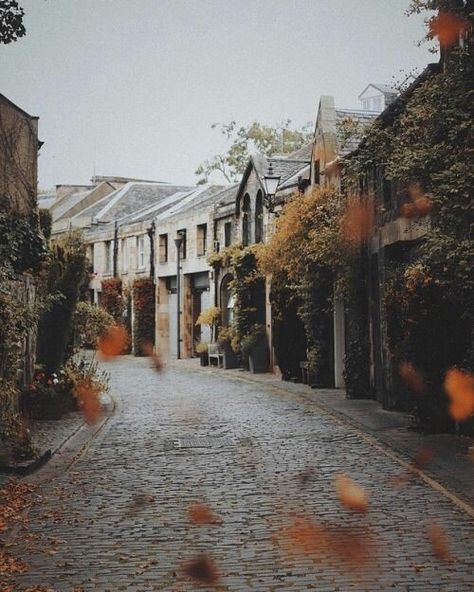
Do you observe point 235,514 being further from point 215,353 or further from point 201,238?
point 201,238

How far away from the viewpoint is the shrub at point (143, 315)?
4419 centimetres

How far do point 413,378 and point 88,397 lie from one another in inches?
313

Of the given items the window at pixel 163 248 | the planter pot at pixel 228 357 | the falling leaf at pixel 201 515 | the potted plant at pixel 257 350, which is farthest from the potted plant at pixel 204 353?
the falling leaf at pixel 201 515

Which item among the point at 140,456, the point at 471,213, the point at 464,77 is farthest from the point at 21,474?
the point at 464,77

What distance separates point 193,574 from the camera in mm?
6621

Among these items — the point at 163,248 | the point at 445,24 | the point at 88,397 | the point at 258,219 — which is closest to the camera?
the point at 445,24

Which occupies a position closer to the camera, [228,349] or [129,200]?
[228,349]

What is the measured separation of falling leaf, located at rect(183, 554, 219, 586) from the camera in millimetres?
6457

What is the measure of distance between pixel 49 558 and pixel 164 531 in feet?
3.91

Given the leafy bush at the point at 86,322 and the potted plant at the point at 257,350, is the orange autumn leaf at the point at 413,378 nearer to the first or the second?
the leafy bush at the point at 86,322

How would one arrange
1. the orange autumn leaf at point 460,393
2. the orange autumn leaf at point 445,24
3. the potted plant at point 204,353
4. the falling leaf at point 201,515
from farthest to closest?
the potted plant at point 204,353, the orange autumn leaf at point 460,393, the orange autumn leaf at point 445,24, the falling leaf at point 201,515

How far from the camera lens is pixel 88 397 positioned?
19766 mm

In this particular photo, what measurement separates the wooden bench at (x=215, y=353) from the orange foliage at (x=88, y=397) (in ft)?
43.9

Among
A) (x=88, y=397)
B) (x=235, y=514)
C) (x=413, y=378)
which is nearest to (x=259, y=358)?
(x=88, y=397)
